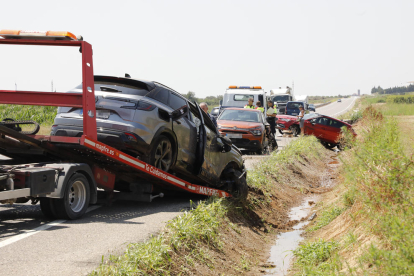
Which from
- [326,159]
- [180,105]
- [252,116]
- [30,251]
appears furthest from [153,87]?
[326,159]

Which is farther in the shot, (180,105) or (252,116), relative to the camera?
(252,116)

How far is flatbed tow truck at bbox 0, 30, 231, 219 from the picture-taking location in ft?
20.4

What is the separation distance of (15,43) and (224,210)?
4.08m

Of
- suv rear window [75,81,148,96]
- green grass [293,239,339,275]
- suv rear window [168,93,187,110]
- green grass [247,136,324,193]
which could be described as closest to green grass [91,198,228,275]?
green grass [293,239,339,275]

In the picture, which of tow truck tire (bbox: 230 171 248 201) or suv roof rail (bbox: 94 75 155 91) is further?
tow truck tire (bbox: 230 171 248 201)

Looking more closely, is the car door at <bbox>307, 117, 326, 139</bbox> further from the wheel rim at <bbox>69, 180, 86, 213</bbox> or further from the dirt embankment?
the wheel rim at <bbox>69, 180, 86, 213</bbox>

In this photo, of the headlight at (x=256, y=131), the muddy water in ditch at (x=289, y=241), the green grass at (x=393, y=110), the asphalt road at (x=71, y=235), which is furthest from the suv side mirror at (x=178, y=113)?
the green grass at (x=393, y=110)

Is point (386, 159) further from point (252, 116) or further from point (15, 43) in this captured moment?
point (252, 116)

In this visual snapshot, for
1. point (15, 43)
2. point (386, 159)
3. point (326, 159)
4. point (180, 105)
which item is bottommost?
point (326, 159)

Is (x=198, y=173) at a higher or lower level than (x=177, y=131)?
lower

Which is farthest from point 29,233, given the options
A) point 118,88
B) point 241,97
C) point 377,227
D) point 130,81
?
point 241,97

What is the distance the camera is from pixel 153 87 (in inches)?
316

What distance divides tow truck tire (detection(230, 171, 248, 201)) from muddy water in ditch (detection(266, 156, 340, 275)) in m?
1.02

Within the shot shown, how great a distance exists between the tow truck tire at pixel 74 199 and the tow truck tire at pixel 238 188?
142 inches
